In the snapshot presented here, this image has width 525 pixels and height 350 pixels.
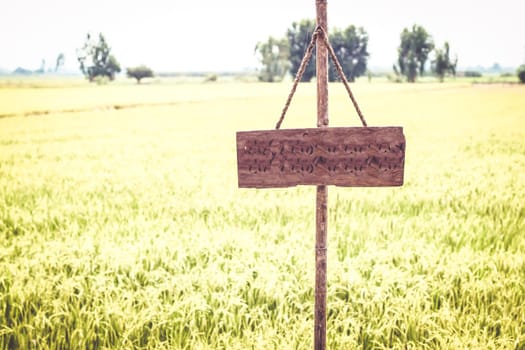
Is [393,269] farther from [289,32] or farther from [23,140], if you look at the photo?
[289,32]

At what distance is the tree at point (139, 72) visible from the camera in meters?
70.6

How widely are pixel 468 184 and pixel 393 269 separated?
14.6 feet

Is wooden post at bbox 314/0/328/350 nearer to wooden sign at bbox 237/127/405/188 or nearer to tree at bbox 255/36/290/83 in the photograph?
wooden sign at bbox 237/127/405/188

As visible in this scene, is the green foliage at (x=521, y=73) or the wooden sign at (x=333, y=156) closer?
the wooden sign at (x=333, y=156)

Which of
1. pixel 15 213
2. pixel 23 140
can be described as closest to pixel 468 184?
pixel 15 213

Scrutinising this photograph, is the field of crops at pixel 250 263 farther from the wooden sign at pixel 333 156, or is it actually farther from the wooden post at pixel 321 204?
the wooden sign at pixel 333 156

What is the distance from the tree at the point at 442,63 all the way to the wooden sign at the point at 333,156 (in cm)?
8016

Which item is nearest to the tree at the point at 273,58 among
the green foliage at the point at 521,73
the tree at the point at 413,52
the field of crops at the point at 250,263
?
the tree at the point at 413,52

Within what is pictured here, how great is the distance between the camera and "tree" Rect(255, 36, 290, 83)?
59062 millimetres

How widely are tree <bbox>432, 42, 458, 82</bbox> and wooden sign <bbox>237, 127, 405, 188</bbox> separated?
80157 millimetres

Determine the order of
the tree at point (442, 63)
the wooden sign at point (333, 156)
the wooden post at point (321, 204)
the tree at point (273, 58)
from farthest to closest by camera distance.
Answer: the tree at point (442, 63) < the tree at point (273, 58) < the wooden post at point (321, 204) < the wooden sign at point (333, 156)

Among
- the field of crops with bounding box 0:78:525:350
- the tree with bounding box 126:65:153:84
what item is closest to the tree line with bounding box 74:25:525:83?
the tree with bounding box 126:65:153:84

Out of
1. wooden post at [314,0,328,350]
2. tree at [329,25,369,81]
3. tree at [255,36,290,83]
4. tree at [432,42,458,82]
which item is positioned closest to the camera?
wooden post at [314,0,328,350]

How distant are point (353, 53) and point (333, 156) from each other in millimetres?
51854
